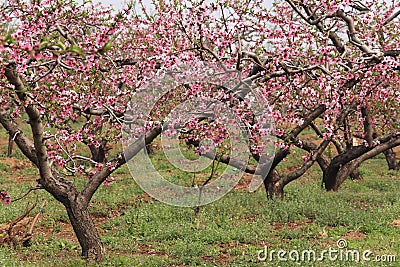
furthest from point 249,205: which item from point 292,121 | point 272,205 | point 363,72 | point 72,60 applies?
point 72,60

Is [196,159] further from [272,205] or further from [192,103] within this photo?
[192,103]

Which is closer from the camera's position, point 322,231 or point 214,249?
point 214,249

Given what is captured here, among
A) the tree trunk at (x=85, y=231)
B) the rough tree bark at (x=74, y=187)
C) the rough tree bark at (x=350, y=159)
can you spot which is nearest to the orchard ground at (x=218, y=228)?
the tree trunk at (x=85, y=231)

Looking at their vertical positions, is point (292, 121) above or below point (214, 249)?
above

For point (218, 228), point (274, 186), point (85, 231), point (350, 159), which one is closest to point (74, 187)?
point (85, 231)

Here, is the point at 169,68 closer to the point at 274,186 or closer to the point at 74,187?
the point at 74,187

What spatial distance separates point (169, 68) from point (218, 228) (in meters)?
3.39

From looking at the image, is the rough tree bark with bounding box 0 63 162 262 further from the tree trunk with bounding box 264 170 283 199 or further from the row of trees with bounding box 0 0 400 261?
the tree trunk with bounding box 264 170 283 199

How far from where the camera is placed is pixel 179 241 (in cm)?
898

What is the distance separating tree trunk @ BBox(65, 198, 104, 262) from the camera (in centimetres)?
777

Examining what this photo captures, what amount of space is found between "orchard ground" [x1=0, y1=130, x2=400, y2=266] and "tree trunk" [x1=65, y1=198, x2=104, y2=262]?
192 mm

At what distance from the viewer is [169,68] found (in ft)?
27.9

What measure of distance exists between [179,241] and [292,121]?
3922 mm

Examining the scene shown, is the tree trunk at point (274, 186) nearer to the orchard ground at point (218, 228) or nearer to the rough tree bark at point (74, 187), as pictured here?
the orchard ground at point (218, 228)
